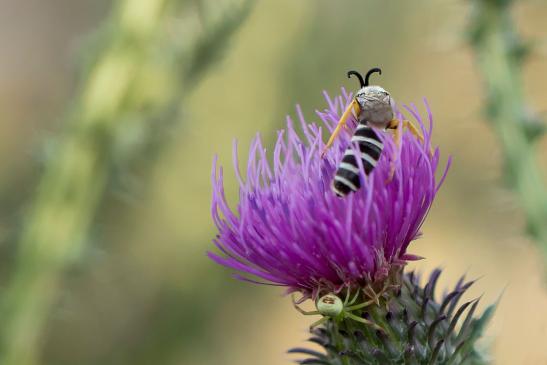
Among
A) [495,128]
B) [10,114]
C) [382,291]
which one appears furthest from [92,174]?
[10,114]

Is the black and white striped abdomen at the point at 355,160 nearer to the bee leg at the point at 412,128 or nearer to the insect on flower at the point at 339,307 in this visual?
the bee leg at the point at 412,128

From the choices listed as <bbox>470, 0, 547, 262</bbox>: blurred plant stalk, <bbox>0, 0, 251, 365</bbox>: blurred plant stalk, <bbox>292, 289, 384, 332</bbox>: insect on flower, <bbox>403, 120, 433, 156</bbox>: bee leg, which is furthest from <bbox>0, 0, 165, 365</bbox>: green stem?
<bbox>292, 289, 384, 332</bbox>: insect on flower

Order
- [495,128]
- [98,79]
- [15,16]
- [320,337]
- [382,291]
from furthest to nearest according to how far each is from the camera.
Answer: [15,16] → [98,79] → [495,128] → [320,337] → [382,291]

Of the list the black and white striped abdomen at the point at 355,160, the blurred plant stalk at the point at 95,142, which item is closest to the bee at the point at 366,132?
the black and white striped abdomen at the point at 355,160

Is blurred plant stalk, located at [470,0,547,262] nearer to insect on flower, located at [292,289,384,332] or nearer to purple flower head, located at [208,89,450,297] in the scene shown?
purple flower head, located at [208,89,450,297]

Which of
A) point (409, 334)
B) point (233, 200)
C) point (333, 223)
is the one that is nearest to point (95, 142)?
point (333, 223)

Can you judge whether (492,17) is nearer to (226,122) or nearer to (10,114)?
(226,122)

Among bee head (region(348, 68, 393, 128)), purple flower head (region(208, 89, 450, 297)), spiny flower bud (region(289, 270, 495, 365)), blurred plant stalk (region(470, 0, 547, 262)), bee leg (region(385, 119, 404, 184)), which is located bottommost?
spiny flower bud (region(289, 270, 495, 365))
